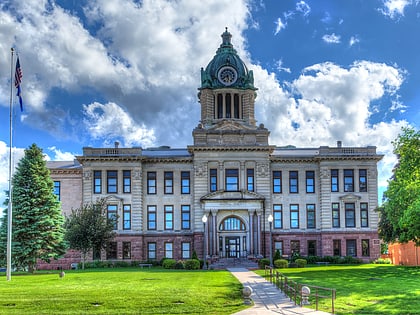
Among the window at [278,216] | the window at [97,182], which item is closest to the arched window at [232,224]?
the window at [278,216]

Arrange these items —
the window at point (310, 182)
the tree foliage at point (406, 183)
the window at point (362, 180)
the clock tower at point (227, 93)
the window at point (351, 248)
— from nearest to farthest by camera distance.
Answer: the tree foliage at point (406, 183)
the window at point (351, 248)
the window at point (362, 180)
the window at point (310, 182)
the clock tower at point (227, 93)

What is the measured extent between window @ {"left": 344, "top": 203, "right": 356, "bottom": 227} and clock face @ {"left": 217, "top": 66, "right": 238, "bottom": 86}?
67.1 feet

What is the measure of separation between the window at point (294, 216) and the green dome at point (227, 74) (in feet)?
53.7

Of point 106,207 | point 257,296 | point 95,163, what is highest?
point 95,163

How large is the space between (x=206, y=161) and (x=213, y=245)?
9039 millimetres

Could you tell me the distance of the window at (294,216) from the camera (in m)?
67.1

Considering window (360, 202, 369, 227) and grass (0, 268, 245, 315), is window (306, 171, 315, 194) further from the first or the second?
grass (0, 268, 245, 315)

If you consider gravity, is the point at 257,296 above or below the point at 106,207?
below

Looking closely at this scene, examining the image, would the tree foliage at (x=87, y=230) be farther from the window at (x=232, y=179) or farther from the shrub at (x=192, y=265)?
the window at (x=232, y=179)

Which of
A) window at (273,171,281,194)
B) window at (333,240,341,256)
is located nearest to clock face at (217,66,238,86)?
window at (273,171,281,194)

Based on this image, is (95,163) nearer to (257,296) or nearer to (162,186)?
(162,186)

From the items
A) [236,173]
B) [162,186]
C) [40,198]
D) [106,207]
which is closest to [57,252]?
[40,198]

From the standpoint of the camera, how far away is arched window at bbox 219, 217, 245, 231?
6488 centimetres

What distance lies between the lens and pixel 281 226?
2635 inches
